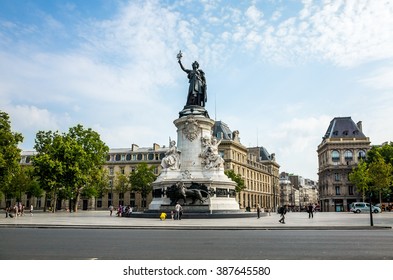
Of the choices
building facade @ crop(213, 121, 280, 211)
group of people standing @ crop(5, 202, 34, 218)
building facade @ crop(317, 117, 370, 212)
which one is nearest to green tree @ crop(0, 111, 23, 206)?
group of people standing @ crop(5, 202, 34, 218)

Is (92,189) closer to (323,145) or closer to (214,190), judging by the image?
(214,190)

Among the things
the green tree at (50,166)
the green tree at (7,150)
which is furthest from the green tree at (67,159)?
the green tree at (7,150)

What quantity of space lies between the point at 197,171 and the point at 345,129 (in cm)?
7307

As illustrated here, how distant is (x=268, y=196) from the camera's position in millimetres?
127938

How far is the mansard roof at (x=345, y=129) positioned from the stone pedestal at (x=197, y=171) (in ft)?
226

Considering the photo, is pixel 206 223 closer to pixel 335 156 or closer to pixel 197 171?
pixel 197 171

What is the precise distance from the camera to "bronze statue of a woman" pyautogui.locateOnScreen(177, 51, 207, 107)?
4303cm

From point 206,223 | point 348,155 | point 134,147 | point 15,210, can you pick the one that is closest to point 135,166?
point 134,147

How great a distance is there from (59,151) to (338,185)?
228 ft

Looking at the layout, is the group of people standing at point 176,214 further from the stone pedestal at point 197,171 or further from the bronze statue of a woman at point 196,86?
the bronze statue of a woman at point 196,86

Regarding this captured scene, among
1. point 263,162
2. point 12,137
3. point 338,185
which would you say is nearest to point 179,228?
point 12,137

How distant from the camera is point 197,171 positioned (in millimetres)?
39406

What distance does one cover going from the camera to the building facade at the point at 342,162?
95.2 meters

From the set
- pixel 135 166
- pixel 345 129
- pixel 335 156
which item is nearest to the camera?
pixel 335 156
